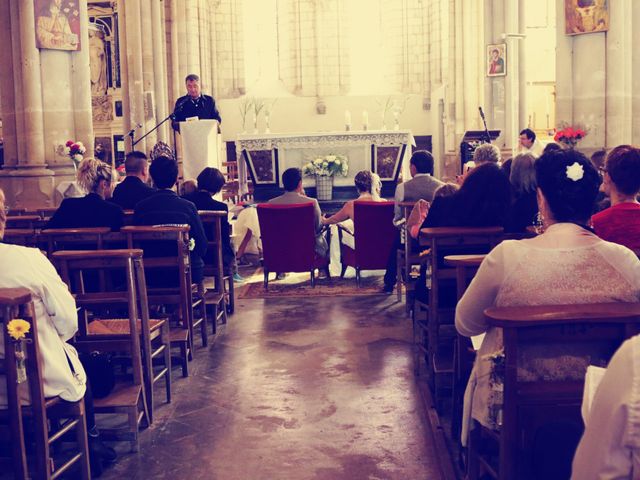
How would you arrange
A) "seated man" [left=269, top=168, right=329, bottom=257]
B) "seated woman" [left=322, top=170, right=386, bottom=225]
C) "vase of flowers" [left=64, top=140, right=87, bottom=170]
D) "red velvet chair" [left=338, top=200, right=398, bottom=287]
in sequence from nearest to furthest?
"red velvet chair" [left=338, top=200, right=398, bottom=287] < "seated woman" [left=322, top=170, right=386, bottom=225] < "seated man" [left=269, top=168, right=329, bottom=257] < "vase of flowers" [left=64, top=140, right=87, bottom=170]

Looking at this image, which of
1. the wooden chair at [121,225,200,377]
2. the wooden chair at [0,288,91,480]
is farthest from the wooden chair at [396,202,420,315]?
the wooden chair at [0,288,91,480]

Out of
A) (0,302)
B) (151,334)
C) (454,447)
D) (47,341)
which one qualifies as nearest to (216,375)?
(151,334)

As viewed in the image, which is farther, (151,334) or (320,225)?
(320,225)

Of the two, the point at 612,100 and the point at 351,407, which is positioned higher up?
the point at 612,100

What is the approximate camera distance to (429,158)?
766cm

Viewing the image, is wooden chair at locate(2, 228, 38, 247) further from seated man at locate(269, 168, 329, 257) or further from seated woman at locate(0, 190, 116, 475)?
seated man at locate(269, 168, 329, 257)

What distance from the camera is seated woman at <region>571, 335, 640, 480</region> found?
1.33m

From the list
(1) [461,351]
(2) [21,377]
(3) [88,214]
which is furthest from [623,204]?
(3) [88,214]

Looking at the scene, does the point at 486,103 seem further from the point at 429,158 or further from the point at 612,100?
the point at 429,158

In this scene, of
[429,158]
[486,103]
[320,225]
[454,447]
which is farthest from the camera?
[486,103]

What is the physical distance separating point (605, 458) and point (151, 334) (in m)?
3.48

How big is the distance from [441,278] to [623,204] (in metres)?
1.24

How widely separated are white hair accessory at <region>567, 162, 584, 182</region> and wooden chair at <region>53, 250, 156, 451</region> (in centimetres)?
212

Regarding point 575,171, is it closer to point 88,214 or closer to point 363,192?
point 88,214
